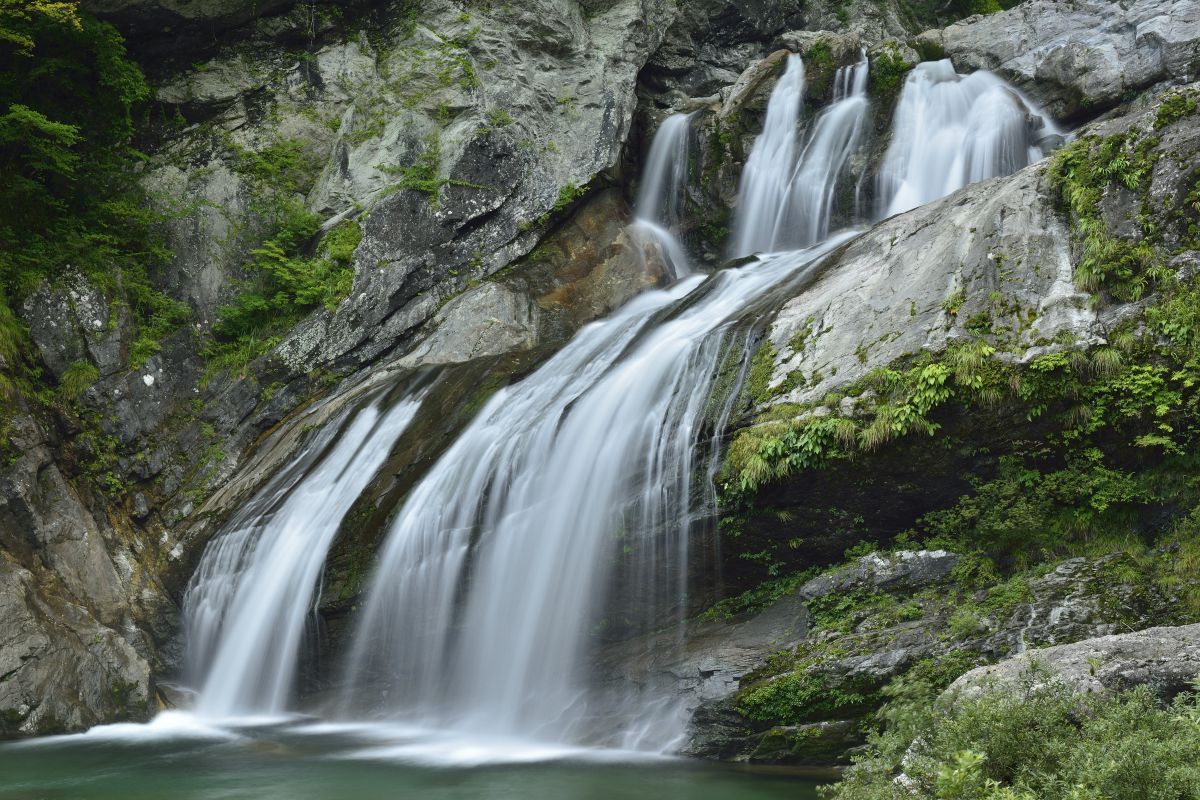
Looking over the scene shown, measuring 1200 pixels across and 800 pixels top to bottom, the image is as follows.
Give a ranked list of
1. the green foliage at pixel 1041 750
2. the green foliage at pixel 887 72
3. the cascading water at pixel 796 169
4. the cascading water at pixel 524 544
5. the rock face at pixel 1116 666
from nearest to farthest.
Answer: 1. the green foliage at pixel 1041 750
2. the rock face at pixel 1116 666
3. the cascading water at pixel 524 544
4. the cascading water at pixel 796 169
5. the green foliage at pixel 887 72

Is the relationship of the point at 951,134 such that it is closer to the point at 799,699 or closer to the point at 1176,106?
the point at 1176,106

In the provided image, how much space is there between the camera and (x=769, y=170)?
57.4 ft

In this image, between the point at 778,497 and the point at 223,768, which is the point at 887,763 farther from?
the point at 223,768

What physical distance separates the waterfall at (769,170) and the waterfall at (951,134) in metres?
2.10

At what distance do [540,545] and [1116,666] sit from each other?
19.3ft

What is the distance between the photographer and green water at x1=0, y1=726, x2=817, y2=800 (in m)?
7.18

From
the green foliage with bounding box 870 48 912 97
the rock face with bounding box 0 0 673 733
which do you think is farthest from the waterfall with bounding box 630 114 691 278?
the green foliage with bounding box 870 48 912 97

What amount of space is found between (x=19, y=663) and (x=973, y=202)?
40.7ft

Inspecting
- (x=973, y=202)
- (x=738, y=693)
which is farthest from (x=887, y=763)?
→ (x=973, y=202)

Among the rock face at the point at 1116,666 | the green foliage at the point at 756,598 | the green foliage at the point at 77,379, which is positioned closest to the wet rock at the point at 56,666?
the green foliage at the point at 77,379

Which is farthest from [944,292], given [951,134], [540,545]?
[951,134]

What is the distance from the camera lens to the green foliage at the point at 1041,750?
3.86 metres

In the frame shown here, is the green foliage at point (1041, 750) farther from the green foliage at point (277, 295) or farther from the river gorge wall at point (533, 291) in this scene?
the green foliage at point (277, 295)

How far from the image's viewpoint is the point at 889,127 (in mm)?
16438
